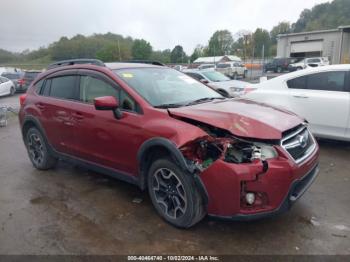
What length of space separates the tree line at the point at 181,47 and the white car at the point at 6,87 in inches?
1334

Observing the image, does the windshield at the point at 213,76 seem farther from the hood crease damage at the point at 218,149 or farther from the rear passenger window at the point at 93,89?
the hood crease damage at the point at 218,149

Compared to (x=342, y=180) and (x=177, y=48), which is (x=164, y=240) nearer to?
(x=342, y=180)

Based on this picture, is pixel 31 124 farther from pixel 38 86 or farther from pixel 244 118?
pixel 244 118

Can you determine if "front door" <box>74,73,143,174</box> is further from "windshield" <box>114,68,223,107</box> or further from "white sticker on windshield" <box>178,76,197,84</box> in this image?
"white sticker on windshield" <box>178,76,197,84</box>

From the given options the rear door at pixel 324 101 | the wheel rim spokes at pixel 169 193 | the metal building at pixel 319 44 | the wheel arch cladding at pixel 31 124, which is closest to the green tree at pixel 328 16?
the metal building at pixel 319 44

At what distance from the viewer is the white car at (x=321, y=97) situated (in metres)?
5.50

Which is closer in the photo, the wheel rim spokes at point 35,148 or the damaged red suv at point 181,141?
the damaged red suv at point 181,141

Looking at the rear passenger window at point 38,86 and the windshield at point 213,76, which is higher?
the rear passenger window at point 38,86

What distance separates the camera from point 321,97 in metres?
5.70

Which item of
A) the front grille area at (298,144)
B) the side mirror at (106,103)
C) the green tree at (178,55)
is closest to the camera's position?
the front grille area at (298,144)

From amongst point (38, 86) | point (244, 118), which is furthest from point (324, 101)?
point (38, 86)

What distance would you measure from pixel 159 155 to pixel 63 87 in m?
2.19

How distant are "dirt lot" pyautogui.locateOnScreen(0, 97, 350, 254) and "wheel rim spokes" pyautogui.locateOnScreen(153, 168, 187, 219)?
7.5 inches

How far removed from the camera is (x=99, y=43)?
68312 mm
